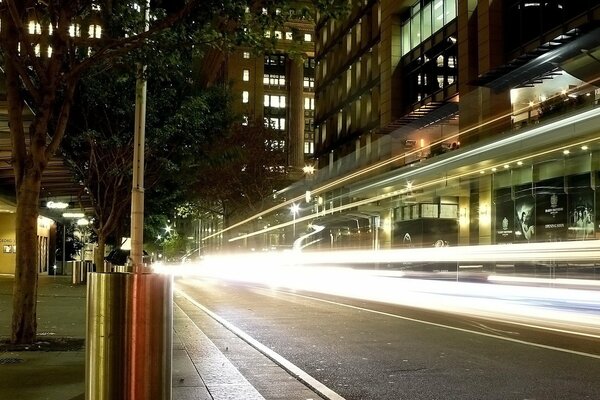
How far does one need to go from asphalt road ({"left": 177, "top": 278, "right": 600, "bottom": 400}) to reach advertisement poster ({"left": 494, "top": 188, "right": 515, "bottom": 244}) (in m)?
4.72

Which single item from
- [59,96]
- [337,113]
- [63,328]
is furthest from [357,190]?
[337,113]

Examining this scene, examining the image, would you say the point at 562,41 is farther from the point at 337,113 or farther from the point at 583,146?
the point at 337,113

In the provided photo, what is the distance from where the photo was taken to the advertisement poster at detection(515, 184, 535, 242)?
18.5 meters

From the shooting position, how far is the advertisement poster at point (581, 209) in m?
15.3

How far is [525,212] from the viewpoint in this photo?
19781mm

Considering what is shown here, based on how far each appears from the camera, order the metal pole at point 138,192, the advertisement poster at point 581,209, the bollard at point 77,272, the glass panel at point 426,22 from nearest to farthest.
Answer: the advertisement poster at point 581,209, the metal pole at point 138,192, the bollard at point 77,272, the glass panel at point 426,22

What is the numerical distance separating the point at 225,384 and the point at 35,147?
4737 millimetres

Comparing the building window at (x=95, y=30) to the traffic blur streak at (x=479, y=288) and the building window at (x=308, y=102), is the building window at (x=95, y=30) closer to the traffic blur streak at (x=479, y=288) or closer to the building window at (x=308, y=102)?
the traffic blur streak at (x=479, y=288)

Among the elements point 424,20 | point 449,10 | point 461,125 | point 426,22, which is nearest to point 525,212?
point 461,125

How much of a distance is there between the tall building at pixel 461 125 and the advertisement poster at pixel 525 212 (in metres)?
0.06

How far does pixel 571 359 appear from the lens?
9.40m

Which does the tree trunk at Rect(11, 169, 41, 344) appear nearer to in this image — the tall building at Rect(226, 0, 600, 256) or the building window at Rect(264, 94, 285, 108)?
the tall building at Rect(226, 0, 600, 256)

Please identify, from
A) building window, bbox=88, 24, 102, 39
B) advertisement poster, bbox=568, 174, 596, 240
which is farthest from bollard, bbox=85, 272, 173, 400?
advertisement poster, bbox=568, 174, 596, 240

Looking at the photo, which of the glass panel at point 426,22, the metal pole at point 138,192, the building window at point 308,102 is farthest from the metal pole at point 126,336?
the building window at point 308,102
